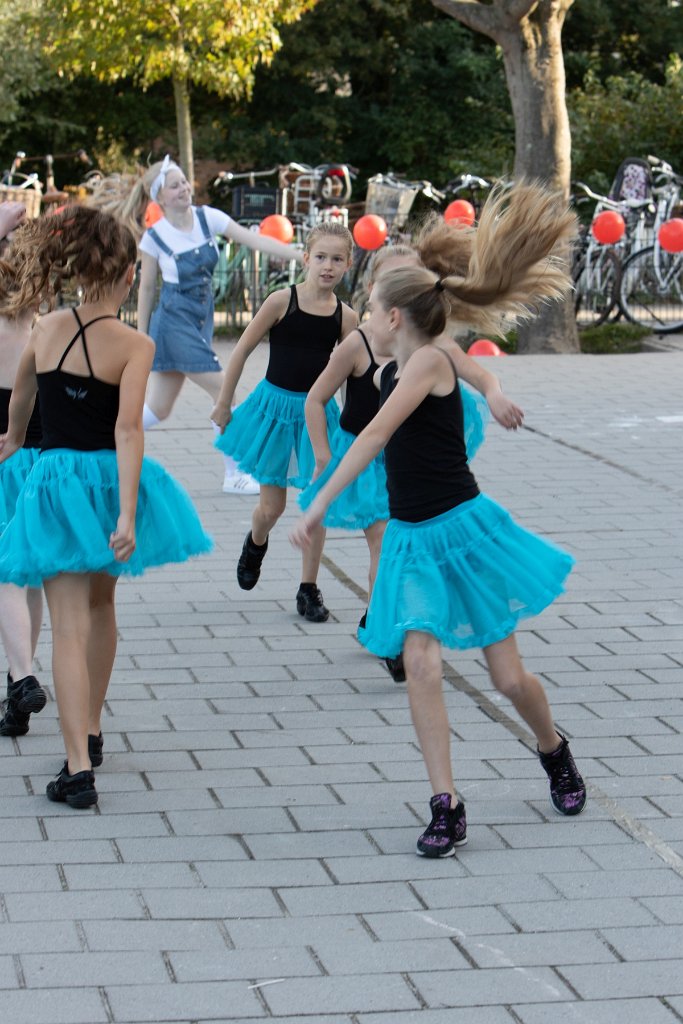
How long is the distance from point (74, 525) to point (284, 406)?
236 cm

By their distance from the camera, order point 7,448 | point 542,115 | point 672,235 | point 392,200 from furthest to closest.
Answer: point 392,200
point 542,115
point 672,235
point 7,448

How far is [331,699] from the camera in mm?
5465

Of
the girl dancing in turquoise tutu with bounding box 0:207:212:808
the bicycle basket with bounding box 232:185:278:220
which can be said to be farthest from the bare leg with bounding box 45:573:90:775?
the bicycle basket with bounding box 232:185:278:220

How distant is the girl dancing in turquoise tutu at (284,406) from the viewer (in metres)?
6.55

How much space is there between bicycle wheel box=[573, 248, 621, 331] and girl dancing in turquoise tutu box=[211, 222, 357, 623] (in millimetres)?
10560

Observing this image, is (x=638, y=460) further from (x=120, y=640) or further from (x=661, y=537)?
(x=120, y=640)

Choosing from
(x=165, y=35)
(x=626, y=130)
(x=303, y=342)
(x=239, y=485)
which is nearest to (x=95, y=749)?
(x=303, y=342)

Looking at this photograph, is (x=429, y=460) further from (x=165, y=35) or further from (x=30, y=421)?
(x=165, y=35)

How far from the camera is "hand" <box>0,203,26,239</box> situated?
17.7ft

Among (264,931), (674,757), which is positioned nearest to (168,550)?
(264,931)

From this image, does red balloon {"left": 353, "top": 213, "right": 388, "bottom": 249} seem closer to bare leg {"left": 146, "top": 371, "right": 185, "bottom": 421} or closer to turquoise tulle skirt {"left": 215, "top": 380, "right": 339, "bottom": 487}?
bare leg {"left": 146, "top": 371, "right": 185, "bottom": 421}

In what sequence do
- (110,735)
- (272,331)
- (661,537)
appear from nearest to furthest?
(110,735) < (272,331) < (661,537)

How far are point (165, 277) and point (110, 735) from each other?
178 inches

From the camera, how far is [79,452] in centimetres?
452
